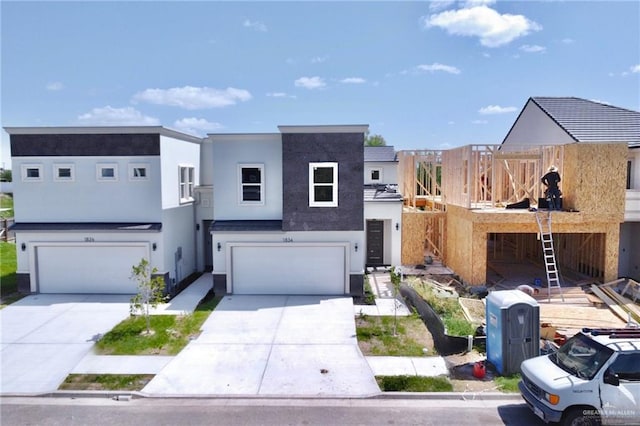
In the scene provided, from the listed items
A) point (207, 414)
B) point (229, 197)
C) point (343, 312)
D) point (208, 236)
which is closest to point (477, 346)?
point (343, 312)

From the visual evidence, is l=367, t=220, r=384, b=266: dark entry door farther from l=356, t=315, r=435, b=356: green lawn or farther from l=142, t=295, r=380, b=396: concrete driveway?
l=356, t=315, r=435, b=356: green lawn

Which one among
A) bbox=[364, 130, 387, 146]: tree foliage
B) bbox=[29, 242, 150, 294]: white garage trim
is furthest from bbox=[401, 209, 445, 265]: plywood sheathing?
bbox=[364, 130, 387, 146]: tree foliage

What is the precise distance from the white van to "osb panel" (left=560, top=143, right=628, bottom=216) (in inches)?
380

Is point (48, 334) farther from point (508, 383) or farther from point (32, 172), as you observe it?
point (508, 383)

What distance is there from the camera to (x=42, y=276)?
50.6 ft

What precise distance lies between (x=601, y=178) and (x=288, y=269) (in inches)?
461

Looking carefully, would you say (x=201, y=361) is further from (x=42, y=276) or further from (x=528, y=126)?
(x=528, y=126)

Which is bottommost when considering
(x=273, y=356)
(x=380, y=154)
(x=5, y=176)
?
(x=273, y=356)

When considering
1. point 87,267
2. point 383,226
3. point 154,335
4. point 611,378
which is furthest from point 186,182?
point 611,378

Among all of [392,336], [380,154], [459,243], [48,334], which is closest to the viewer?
[392,336]

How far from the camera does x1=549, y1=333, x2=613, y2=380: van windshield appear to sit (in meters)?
6.89

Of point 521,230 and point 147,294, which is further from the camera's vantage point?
point 521,230

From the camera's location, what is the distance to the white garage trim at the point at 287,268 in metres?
15.1

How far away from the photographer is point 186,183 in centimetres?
1748
